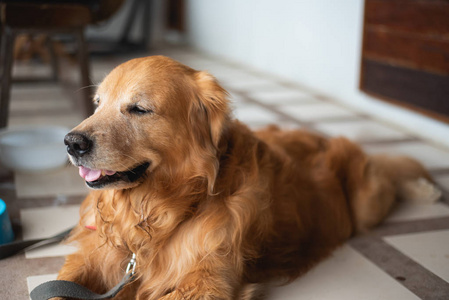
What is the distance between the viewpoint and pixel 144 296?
1.58 metres

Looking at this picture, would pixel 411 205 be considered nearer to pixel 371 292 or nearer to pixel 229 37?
pixel 371 292

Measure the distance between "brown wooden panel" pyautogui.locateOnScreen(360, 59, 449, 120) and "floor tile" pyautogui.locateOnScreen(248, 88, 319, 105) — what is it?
67 cm

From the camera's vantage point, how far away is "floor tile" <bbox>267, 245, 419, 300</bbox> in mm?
1708

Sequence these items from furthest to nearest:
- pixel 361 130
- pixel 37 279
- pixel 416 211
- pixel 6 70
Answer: pixel 361 130, pixel 6 70, pixel 416 211, pixel 37 279

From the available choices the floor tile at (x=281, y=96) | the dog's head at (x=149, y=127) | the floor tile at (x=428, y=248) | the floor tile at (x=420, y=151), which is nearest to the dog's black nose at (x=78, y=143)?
the dog's head at (x=149, y=127)

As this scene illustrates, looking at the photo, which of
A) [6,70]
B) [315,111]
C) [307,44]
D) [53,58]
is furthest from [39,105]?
[307,44]

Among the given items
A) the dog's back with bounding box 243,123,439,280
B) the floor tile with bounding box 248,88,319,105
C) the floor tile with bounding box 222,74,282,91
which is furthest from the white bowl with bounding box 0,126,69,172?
the floor tile with bounding box 222,74,282,91

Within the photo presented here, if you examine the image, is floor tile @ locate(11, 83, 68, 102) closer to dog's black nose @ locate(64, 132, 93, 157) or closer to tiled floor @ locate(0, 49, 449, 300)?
tiled floor @ locate(0, 49, 449, 300)

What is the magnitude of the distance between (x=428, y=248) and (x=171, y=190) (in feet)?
3.69

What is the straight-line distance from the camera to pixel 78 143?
143cm

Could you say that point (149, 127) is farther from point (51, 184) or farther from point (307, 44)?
point (307, 44)

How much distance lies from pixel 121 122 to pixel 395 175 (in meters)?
1.55

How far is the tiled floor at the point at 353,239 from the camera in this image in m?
1.75

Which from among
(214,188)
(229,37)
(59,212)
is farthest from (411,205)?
(229,37)
